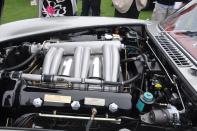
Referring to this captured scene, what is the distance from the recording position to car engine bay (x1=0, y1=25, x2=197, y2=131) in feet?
6.39

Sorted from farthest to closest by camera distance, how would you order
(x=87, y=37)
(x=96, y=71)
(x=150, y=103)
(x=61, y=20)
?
1. (x=61, y=20)
2. (x=87, y=37)
3. (x=96, y=71)
4. (x=150, y=103)

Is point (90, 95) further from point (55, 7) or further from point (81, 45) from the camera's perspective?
point (55, 7)

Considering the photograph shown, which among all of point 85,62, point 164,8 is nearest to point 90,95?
point 85,62

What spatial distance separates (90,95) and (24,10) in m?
5.54

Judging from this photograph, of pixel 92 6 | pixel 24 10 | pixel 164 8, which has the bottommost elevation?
pixel 24 10

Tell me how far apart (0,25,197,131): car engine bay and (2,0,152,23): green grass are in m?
4.39

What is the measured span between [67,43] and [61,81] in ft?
2.00

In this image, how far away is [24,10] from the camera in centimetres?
718

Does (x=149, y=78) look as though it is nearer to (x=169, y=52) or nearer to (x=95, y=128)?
(x=169, y=52)

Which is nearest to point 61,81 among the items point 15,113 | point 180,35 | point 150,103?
point 15,113

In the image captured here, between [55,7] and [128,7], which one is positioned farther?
[128,7]

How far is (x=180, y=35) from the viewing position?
2592mm

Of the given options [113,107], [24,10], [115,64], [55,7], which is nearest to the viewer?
[113,107]

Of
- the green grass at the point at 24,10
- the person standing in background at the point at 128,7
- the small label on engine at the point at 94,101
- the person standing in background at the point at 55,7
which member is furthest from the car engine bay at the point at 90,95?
the green grass at the point at 24,10
